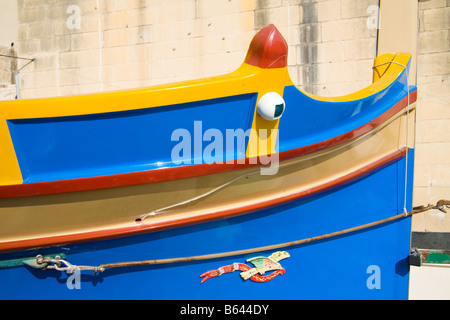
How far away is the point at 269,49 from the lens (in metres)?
1.64

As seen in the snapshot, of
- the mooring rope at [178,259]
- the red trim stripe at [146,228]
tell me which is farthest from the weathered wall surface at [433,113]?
the red trim stripe at [146,228]

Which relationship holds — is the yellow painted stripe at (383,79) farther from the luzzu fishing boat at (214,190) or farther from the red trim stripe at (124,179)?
the red trim stripe at (124,179)

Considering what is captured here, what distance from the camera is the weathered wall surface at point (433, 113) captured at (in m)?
3.53

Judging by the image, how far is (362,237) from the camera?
2.03 m

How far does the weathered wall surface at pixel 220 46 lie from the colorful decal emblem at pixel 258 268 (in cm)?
242

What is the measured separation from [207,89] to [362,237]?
4.19 feet

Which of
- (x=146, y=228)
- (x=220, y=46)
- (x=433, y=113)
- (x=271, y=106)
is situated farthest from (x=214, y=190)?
(x=433, y=113)

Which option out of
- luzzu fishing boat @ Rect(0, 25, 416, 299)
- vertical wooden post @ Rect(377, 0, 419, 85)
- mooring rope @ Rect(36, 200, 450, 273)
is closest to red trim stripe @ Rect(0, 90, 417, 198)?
luzzu fishing boat @ Rect(0, 25, 416, 299)

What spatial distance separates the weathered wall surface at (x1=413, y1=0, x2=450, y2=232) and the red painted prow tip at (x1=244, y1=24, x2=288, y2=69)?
261 cm

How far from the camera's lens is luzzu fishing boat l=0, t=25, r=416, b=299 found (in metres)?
1.61

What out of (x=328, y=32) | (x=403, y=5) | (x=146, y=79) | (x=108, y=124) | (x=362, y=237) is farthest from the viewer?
(x=146, y=79)

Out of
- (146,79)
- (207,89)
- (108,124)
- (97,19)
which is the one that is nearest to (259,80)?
(207,89)
